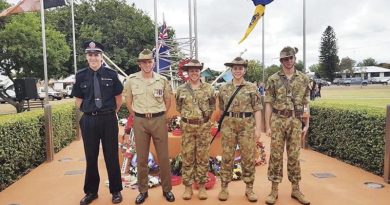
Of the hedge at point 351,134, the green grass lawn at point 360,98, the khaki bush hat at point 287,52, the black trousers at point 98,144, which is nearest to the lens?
the khaki bush hat at point 287,52

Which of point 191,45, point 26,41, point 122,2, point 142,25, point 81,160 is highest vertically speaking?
point 122,2

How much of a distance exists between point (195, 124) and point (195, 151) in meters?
0.34

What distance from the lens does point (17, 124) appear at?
223 inches

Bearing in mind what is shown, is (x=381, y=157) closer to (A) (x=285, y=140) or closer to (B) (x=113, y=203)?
(A) (x=285, y=140)

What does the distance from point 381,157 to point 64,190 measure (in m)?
4.47

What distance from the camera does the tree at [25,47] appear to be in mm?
20609

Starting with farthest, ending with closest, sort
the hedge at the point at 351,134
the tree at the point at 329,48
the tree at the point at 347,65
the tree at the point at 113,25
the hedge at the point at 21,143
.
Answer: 1. the tree at the point at 347,65
2. the tree at the point at 329,48
3. the tree at the point at 113,25
4. the hedge at the point at 351,134
5. the hedge at the point at 21,143

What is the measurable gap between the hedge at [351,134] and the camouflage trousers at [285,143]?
1.84 meters

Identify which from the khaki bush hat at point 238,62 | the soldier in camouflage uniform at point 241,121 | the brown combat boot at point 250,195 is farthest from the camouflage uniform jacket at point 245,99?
the brown combat boot at point 250,195

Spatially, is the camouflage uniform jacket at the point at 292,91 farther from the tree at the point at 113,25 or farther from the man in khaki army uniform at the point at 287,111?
the tree at the point at 113,25

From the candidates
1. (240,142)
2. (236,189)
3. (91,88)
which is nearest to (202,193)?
(236,189)

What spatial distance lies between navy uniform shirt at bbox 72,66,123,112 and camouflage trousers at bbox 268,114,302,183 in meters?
1.85

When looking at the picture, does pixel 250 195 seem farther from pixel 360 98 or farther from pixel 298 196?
pixel 360 98

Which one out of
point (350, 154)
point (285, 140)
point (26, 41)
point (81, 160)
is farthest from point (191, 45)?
point (26, 41)
